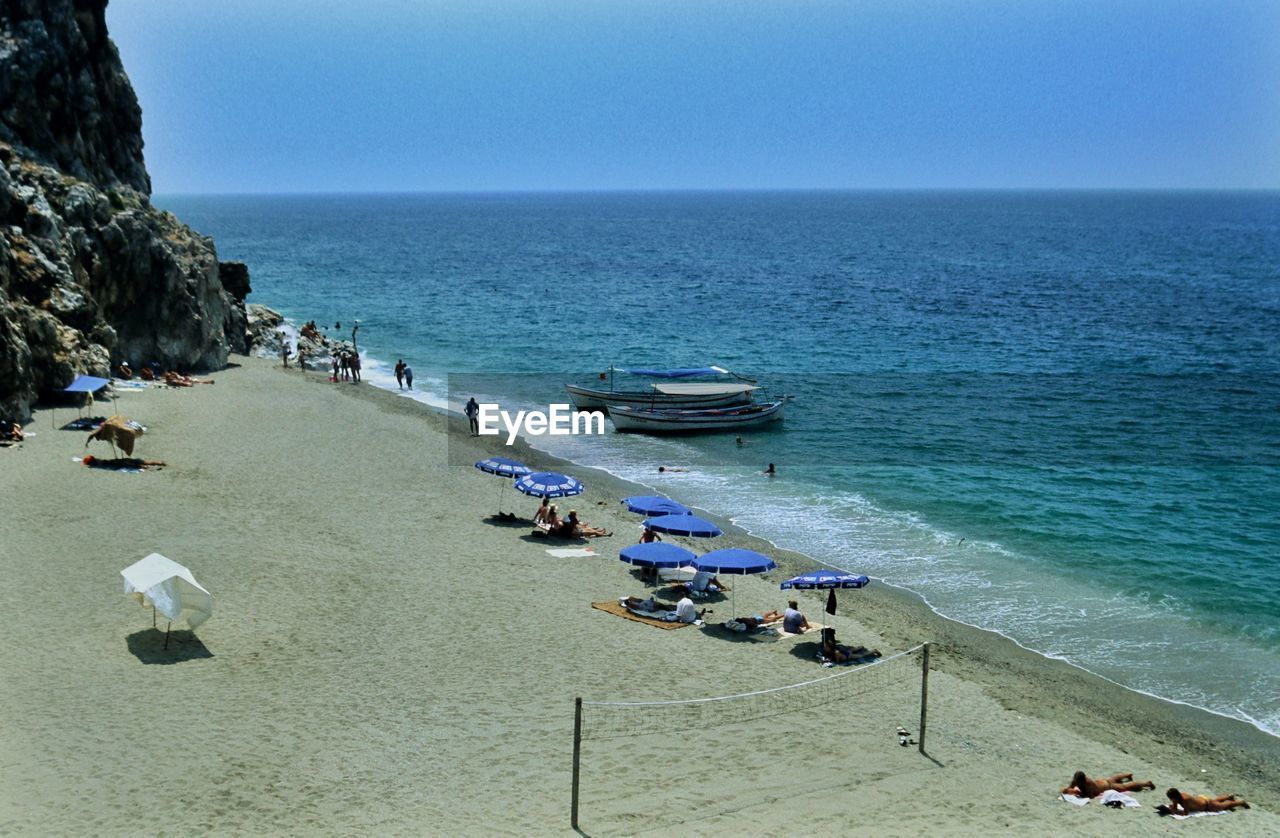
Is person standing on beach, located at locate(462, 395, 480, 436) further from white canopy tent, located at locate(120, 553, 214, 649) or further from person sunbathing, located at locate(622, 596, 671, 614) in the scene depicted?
white canopy tent, located at locate(120, 553, 214, 649)

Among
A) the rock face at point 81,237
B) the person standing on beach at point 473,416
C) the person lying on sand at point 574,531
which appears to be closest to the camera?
the person lying on sand at point 574,531

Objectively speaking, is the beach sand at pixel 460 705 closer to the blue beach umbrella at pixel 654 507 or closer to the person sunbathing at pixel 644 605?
the person sunbathing at pixel 644 605

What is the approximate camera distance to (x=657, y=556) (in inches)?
923

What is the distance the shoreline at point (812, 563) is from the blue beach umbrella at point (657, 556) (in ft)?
15.1

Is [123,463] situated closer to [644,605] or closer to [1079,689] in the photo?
[644,605]

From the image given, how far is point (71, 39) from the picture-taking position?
5288 centimetres

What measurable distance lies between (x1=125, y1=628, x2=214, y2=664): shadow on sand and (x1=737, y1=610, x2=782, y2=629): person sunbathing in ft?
32.4

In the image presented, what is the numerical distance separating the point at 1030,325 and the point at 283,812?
72.2m

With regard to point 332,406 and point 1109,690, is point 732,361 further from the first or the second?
point 1109,690

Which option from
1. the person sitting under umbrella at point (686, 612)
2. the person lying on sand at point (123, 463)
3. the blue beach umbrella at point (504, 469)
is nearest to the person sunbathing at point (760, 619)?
the person sitting under umbrella at point (686, 612)

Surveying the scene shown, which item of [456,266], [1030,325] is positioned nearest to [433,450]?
[1030,325]

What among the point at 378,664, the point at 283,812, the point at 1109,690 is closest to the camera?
the point at 283,812

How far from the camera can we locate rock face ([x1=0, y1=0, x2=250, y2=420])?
3778 centimetres

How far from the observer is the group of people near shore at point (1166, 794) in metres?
16.1
